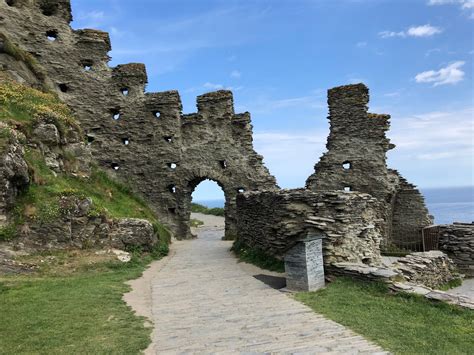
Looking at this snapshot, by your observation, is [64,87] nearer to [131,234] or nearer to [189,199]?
[189,199]

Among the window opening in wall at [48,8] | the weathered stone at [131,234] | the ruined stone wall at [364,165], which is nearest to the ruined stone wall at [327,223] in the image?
the weathered stone at [131,234]

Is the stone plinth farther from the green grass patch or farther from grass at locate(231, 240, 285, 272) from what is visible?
the green grass patch

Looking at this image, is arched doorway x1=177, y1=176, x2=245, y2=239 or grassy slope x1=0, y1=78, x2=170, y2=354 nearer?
grassy slope x1=0, y1=78, x2=170, y2=354

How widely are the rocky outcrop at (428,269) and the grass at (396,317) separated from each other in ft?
10.3

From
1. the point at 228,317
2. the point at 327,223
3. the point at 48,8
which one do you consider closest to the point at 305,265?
the point at 327,223

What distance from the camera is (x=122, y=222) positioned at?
1689 centimetres

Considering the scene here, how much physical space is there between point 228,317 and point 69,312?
3.55 m

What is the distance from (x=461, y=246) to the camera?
1809 centimetres

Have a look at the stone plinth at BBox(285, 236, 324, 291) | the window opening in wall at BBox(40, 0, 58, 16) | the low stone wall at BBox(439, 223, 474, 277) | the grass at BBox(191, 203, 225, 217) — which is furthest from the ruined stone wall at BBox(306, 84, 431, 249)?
the grass at BBox(191, 203, 225, 217)

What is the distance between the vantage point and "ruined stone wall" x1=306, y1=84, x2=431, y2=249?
24.8m

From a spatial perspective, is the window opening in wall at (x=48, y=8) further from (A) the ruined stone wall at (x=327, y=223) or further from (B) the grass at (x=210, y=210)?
(B) the grass at (x=210, y=210)

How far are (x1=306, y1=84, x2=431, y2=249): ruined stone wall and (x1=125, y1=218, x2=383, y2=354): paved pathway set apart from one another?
1196 cm

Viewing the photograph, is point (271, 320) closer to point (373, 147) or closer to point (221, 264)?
point (221, 264)

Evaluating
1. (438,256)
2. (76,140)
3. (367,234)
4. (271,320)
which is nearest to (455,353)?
(271,320)
